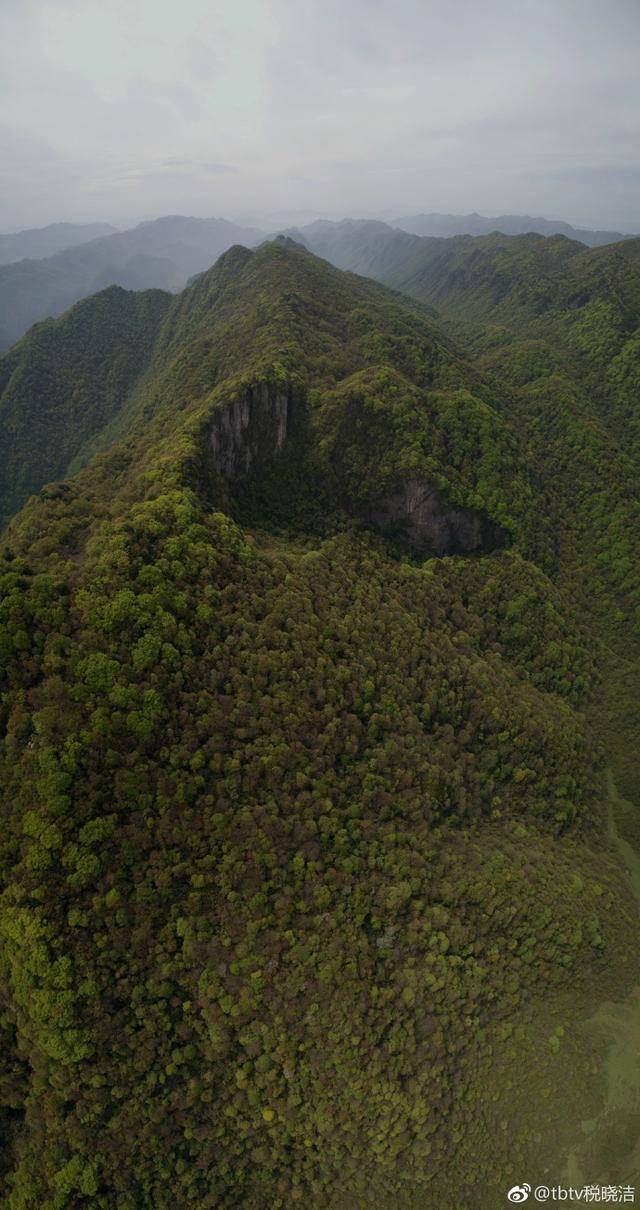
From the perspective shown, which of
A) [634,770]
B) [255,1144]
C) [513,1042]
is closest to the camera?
[255,1144]

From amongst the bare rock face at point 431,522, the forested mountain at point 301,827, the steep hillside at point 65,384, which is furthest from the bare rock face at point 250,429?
the steep hillside at point 65,384

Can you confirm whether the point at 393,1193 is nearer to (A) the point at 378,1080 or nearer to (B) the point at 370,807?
(A) the point at 378,1080

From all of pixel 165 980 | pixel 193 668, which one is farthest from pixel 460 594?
pixel 165 980

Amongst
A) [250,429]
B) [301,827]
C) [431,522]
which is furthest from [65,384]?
[301,827]

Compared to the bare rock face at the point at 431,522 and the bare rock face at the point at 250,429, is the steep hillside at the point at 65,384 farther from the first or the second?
the bare rock face at the point at 431,522

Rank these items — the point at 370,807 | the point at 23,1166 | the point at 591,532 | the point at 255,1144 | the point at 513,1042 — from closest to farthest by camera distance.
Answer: the point at 23,1166 < the point at 255,1144 < the point at 513,1042 < the point at 370,807 < the point at 591,532

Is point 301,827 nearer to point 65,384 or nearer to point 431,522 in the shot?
point 431,522
